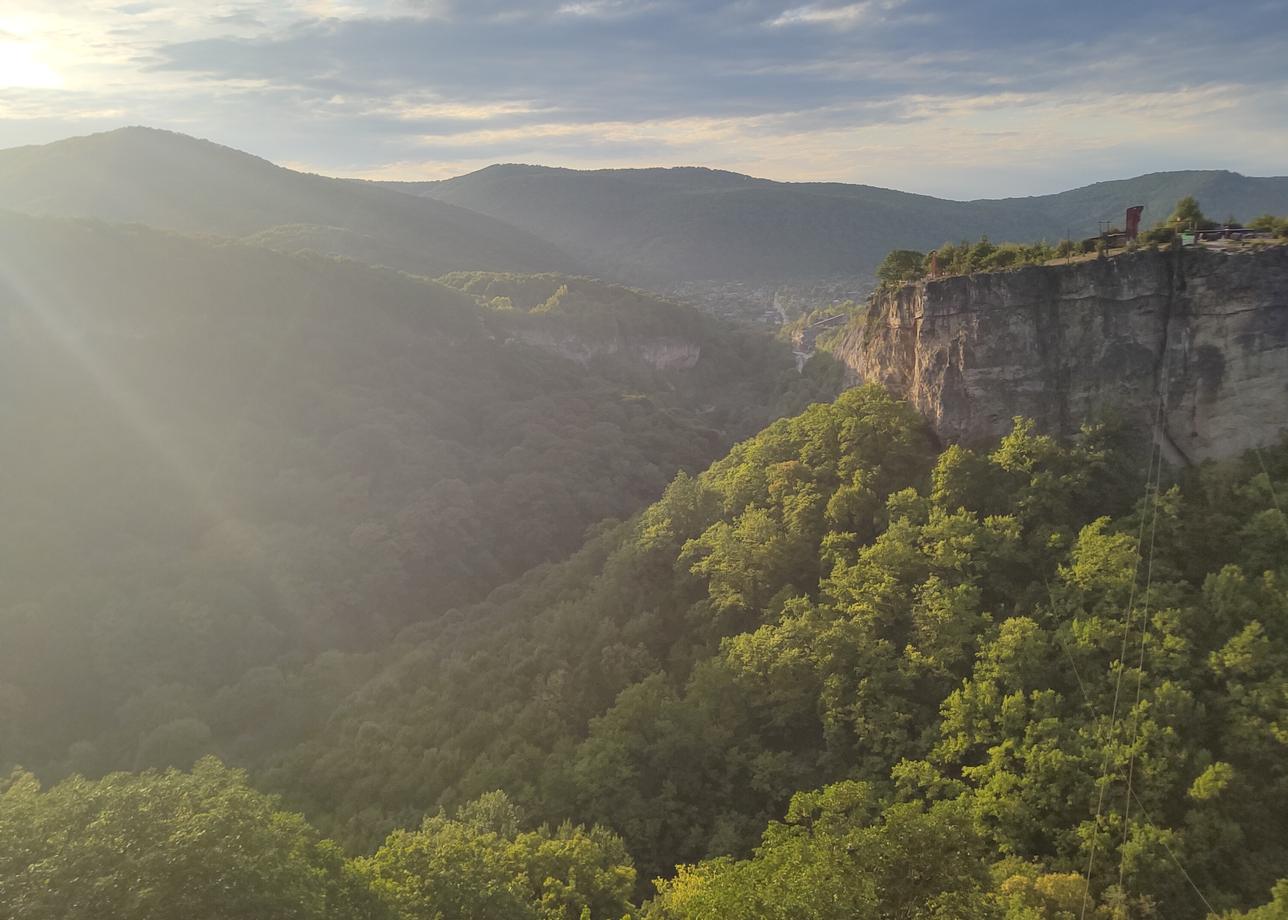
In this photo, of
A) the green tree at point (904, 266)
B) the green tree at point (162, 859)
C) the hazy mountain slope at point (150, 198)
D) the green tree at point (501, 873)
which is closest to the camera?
the green tree at point (162, 859)

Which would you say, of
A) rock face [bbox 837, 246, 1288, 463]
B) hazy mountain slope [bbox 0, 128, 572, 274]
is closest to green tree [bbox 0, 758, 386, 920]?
rock face [bbox 837, 246, 1288, 463]

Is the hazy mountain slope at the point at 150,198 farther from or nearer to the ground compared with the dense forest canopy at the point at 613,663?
farther from the ground

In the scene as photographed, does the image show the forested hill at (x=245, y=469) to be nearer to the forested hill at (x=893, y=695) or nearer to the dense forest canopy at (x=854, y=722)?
the dense forest canopy at (x=854, y=722)

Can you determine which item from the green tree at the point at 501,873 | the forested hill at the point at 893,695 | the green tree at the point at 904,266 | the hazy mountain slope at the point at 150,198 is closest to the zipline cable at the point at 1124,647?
the forested hill at the point at 893,695

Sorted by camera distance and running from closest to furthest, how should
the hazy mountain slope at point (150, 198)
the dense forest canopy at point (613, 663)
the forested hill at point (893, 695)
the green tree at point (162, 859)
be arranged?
the green tree at point (162, 859)
the dense forest canopy at point (613, 663)
the forested hill at point (893, 695)
the hazy mountain slope at point (150, 198)

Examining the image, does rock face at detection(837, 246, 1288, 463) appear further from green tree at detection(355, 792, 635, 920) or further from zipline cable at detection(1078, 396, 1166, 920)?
green tree at detection(355, 792, 635, 920)

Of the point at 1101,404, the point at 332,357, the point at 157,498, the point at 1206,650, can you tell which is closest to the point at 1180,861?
the point at 1206,650
